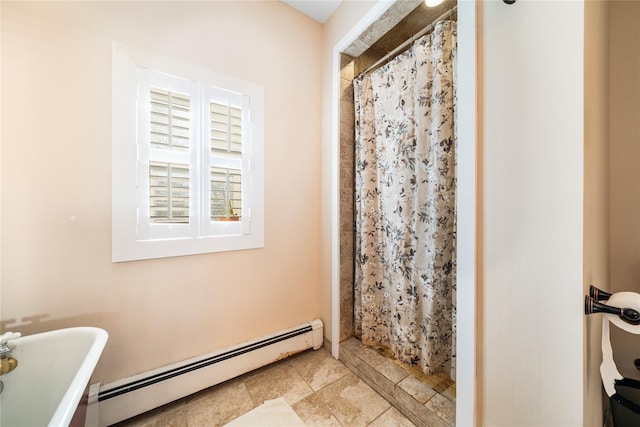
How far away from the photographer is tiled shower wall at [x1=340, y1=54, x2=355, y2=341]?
1.73 m

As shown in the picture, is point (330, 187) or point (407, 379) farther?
point (330, 187)

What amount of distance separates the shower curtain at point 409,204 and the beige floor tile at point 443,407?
165 millimetres

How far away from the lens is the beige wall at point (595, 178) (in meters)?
0.69

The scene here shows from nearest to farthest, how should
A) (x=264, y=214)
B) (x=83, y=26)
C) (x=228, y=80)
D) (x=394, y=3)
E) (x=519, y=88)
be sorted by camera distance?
(x=519, y=88) < (x=83, y=26) < (x=394, y=3) < (x=228, y=80) < (x=264, y=214)

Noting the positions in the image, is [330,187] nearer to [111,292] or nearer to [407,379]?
[407,379]

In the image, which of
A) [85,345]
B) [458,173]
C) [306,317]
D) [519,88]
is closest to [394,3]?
[519,88]

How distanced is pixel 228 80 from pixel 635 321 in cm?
213

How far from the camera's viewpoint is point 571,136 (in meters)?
0.70

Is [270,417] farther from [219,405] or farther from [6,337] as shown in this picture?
[6,337]

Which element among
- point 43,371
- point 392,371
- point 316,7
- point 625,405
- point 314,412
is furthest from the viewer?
point 316,7

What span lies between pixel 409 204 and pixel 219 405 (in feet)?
5.40

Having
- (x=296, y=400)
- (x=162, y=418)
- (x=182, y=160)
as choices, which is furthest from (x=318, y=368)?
(x=182, y=160)

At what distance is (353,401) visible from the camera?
1.33m

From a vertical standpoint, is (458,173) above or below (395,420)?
above
